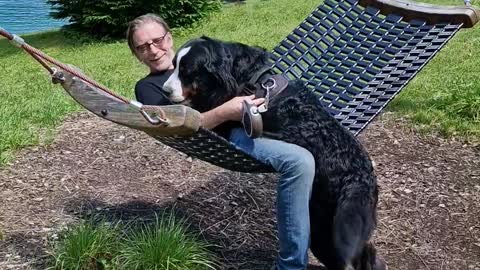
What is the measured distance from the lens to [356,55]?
142 inches

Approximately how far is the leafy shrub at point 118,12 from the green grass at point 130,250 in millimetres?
8616

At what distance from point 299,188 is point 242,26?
840 cm

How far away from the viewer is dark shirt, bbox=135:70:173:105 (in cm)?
298

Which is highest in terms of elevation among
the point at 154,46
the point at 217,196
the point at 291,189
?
the point at 154,46

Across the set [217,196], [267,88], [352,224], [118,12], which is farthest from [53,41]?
[352,224]

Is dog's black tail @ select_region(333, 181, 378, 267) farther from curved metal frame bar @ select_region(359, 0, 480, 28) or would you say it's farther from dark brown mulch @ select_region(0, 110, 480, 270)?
curved metal frame bar @ select_region(359, 0, 480, 28)

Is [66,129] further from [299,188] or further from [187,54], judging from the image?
[299,188]

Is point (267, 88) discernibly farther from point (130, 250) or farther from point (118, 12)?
point (118, 12)

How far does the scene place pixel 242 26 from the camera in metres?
10.8

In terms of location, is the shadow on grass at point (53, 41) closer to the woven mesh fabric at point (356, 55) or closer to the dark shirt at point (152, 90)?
the woven mesh fabric at point (356, 55)

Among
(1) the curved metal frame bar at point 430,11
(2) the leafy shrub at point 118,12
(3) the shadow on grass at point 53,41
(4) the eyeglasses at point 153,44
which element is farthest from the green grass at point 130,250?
(3) the shadow on grass at point 53,41

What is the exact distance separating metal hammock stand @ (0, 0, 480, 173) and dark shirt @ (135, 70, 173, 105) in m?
0.28

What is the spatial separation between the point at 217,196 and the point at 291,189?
1058 millimetres

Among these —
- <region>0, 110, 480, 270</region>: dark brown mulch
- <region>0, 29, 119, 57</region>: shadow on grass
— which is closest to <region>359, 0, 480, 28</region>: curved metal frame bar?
<region>0, 110, 480, 270</region>: dark brown mulch
